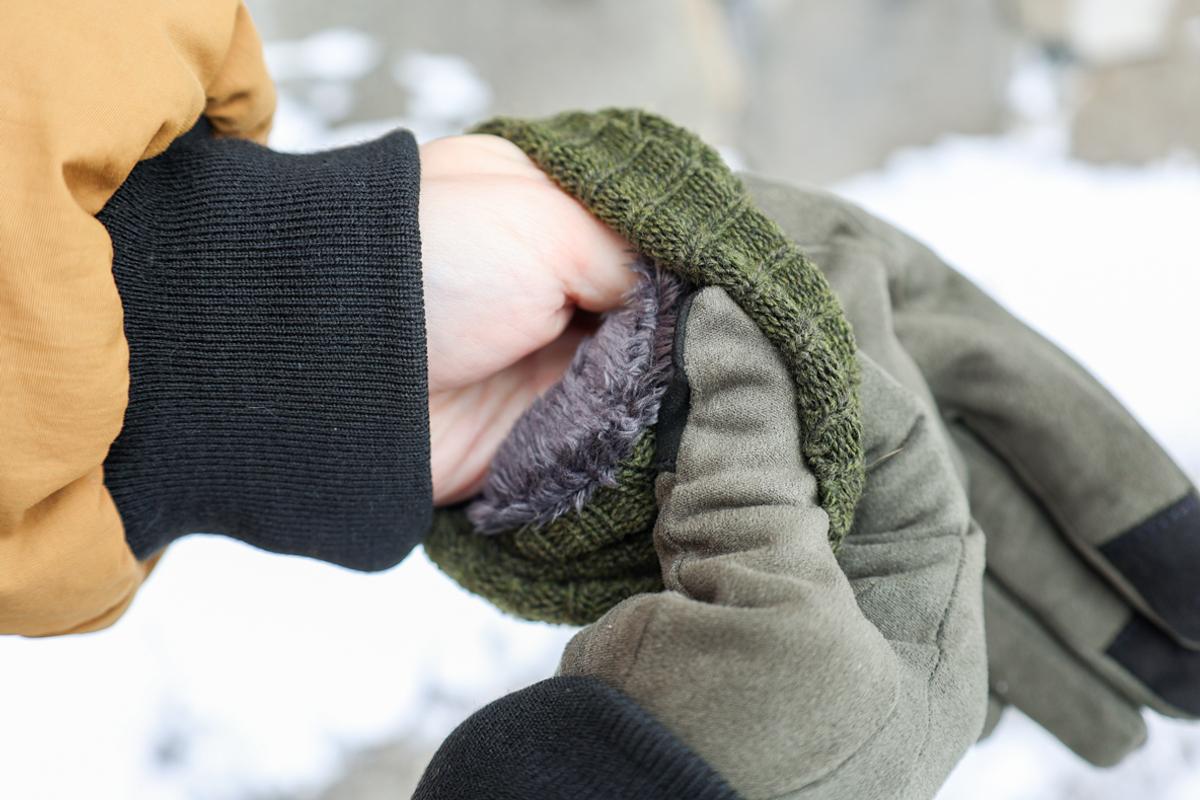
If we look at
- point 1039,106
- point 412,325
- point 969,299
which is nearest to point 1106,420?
point 969,299

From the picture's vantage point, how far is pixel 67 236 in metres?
0.40

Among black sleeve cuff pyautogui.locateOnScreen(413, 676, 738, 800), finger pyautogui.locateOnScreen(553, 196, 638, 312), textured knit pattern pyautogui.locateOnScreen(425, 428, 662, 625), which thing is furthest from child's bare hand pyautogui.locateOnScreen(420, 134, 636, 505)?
black sleeve cuff pyautogui.locateOnScreen(413, 676, 738, 800)

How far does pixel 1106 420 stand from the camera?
574 mm

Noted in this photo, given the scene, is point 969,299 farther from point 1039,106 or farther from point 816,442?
point 1039,106

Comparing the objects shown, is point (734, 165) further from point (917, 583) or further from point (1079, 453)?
point (917, 583)

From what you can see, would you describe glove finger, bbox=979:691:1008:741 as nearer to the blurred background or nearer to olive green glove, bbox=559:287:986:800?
olive green glove, bbox=559:287:986:800

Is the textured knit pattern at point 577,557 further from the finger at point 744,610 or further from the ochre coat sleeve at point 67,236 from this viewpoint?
the ochre coat sleeve at point 67,236

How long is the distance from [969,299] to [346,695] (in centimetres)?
70

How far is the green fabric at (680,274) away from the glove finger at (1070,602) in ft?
0.71

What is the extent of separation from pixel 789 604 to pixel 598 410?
0.55 feet

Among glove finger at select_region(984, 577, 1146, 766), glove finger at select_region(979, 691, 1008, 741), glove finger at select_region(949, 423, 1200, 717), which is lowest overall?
glove finger at select_region(979, 691, 1008, 741)

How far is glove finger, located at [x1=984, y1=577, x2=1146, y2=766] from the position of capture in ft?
2.02

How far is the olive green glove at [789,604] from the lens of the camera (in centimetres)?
37


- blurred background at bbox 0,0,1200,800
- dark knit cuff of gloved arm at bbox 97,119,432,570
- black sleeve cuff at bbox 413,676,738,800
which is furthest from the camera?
blurred background at bbox 0,0,1200,800
